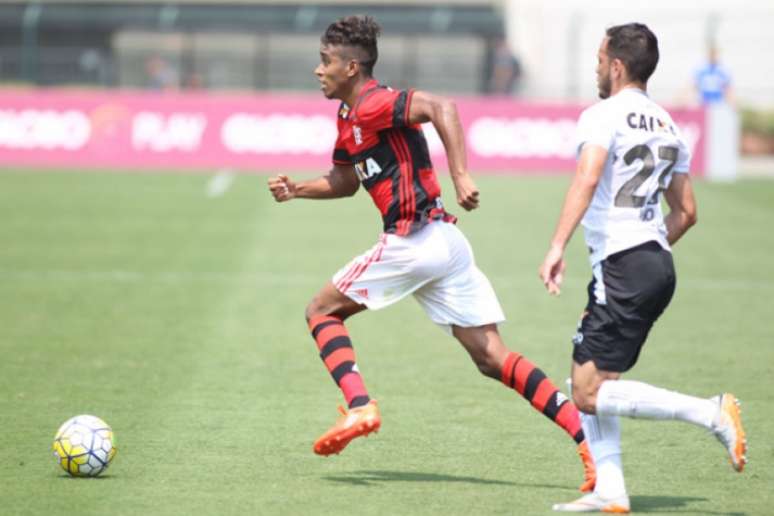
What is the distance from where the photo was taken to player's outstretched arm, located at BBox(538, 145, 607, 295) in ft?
17.9

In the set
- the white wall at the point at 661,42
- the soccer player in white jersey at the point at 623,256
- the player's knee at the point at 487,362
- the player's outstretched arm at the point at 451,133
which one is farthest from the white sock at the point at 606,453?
the white wall at the point at 661,42

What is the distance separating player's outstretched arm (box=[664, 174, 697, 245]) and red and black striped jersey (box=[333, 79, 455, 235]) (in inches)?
44.6

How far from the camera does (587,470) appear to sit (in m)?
6.09

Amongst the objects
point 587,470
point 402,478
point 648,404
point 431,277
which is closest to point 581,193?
point 648,404

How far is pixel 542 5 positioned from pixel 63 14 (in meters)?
14.5

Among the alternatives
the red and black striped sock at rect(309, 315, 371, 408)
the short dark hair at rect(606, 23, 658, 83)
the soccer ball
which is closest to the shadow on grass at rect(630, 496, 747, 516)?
the red and black striped sock at rect(309, 315, 371, 408)

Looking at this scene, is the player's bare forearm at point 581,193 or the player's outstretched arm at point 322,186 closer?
the player's bare forearm at point 581,193

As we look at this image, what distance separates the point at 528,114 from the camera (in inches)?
1016

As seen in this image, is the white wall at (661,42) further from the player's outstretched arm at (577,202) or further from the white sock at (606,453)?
the player's outstretched arm at (577,202)

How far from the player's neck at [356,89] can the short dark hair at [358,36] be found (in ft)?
0.14

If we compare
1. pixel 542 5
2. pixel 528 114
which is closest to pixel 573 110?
pixel 528 114

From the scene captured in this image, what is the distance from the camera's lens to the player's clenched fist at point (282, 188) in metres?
6.80

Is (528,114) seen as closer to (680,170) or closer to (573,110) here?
(573,110)

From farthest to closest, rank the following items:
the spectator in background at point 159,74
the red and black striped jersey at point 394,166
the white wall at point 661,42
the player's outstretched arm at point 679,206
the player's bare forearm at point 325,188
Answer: the white wall at point 661,42, the spectator in background at point 159,74, the player's bare forearm at point 325,188, the red and black striped jersey at point 394,166, the player's outstretched arm at point 679,206
